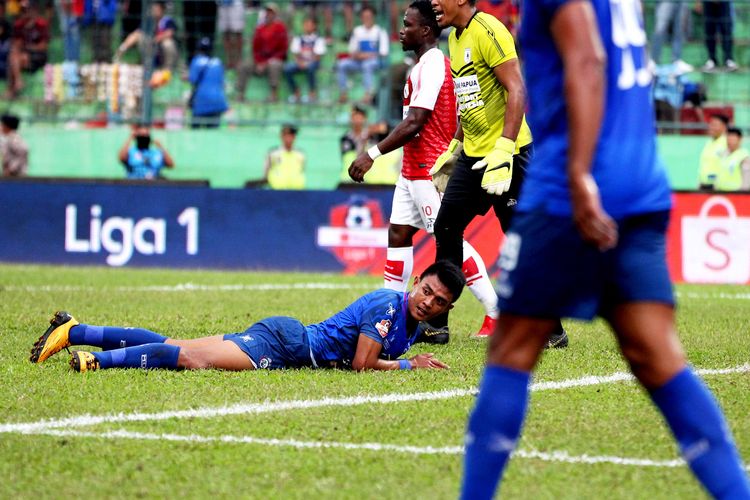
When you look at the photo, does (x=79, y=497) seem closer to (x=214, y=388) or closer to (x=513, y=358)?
(x=513, y=358)

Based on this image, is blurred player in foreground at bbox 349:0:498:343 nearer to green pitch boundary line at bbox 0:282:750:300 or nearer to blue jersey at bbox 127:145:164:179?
green pitch boundary line at bbox 0:282:750:300

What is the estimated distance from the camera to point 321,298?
38.7 feet

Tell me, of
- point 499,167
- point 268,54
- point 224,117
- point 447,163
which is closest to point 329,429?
point 499,167

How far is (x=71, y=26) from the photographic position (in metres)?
20.8

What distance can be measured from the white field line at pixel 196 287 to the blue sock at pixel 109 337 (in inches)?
201

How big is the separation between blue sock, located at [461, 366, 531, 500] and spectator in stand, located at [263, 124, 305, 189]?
1464 centimetres

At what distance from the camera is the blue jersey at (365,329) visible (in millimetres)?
6938

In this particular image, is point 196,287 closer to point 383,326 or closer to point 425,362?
point 425,362

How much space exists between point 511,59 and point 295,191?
8126 mm

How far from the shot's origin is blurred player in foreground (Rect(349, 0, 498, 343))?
888cm

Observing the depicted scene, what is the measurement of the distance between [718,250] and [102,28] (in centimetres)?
1084

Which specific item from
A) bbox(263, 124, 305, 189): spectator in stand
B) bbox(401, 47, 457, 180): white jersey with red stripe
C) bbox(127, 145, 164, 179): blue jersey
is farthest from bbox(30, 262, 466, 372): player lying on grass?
bbox(127, 145, 164, 179): blue jersey

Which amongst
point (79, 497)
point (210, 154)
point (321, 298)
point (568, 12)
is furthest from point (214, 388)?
point (210, 154)

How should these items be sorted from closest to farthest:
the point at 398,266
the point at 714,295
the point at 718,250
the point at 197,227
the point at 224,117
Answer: the point at 398,266 < the point at 714,295 < the point at 718,250 < the point at 197,227 < the point at 224,117
